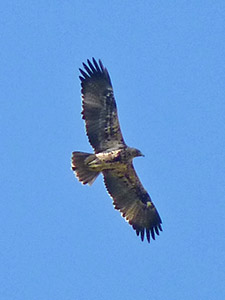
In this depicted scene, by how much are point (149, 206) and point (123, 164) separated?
121cm

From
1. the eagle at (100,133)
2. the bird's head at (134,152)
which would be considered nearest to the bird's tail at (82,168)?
the eagle at (100,133)

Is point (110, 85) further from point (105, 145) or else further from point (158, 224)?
point (158, 224)

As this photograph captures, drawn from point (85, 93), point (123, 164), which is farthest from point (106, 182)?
point (85, 93)

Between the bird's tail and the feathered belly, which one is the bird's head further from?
the bird's tail

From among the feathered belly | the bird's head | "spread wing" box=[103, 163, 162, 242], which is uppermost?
the bird's head

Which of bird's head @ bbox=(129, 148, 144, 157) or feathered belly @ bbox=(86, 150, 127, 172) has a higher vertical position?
bird's head @ bbox=(129, 148, 144, 157)

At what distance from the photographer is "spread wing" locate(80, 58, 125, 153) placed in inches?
835

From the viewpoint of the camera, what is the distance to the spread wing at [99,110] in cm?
2120

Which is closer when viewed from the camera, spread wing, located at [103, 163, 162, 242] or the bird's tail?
the bird's tail

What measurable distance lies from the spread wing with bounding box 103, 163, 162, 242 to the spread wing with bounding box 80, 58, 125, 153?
712mm

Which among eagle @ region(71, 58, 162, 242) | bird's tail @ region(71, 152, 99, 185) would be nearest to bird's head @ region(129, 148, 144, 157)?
eagle @ region(71, 58, 162, 242)

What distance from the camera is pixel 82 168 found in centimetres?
2138

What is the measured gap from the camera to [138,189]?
22.2 meters

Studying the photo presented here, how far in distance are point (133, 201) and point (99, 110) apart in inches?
84.2
